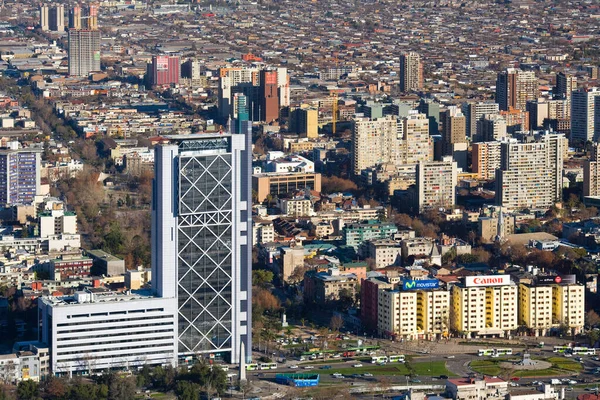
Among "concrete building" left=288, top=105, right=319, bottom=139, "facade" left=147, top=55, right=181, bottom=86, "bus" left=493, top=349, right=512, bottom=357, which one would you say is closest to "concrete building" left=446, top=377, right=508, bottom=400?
"bus" left=493, top=349, right=512, bottom=357

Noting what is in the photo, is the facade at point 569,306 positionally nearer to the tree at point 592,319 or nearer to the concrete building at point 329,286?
the tree at point 592,319

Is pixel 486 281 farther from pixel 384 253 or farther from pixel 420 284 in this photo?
pixel 384 253

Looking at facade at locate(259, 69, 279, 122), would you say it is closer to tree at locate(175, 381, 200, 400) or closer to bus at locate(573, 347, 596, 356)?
bus at locate(573, 347, 596, 356)

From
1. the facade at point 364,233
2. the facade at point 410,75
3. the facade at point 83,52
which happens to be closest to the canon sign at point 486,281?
the facade at point 364,233

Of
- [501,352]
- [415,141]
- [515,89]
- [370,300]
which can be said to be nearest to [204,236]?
[370,300]

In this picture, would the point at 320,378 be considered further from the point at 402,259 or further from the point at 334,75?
the point at 334,75

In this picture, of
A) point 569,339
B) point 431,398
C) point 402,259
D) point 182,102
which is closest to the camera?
point 431,398

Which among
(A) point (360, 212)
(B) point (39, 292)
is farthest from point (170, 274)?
(A) point (360, 212)
